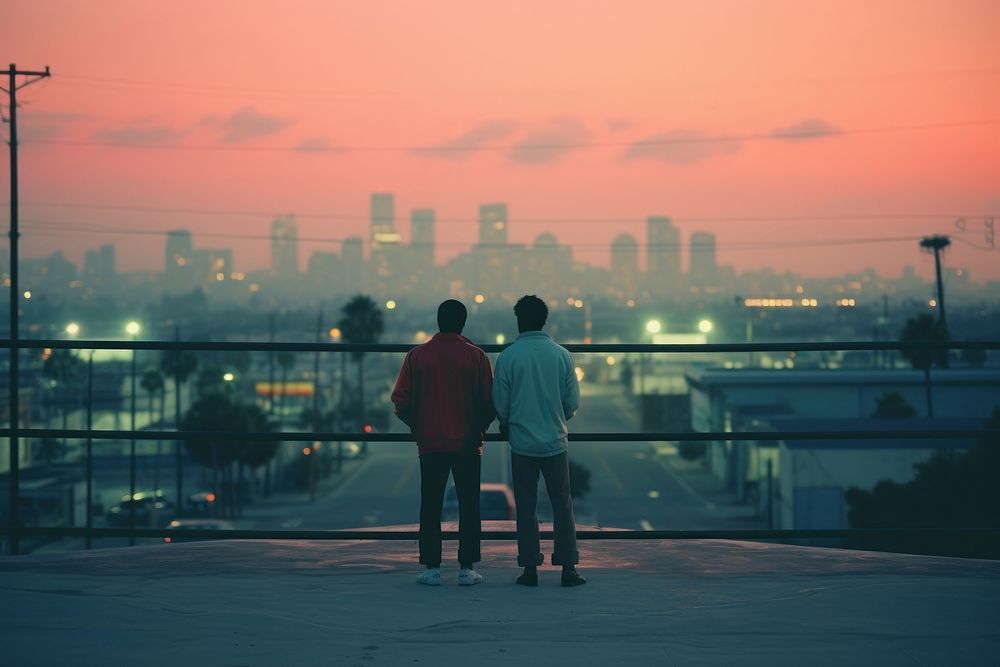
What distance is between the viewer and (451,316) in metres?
5.90

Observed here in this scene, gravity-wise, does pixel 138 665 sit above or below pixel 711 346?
below

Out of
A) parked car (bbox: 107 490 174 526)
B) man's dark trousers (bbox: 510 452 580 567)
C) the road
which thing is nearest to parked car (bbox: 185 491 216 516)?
parked car (bbox: 107 490 174 526)

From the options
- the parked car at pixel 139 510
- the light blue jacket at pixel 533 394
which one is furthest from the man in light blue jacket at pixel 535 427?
the parked car at pixel 139 510

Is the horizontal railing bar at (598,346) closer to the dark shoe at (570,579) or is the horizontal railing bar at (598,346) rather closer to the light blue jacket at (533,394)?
the light blue jacket at (533,394)

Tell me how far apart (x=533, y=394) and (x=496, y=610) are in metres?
1.16

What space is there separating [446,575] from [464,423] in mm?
911

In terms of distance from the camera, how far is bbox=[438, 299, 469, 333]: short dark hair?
5.88 meters

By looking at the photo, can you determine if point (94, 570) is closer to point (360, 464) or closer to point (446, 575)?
point (446, 575)

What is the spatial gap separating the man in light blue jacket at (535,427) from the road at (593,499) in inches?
1411

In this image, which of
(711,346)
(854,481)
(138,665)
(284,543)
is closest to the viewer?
(138,665)

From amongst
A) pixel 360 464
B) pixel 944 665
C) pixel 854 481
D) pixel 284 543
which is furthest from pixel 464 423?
pixel 360 464

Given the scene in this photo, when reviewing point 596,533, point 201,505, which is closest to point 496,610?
point 596,533

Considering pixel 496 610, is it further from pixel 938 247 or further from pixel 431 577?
pixel 938 247

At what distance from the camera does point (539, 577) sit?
6.07 meters
